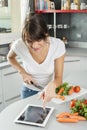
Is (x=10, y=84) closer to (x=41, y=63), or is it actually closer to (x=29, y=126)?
(x=41, y=63)

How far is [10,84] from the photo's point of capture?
2.95 meters

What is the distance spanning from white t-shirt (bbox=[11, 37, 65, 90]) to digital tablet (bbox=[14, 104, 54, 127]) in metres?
0.39

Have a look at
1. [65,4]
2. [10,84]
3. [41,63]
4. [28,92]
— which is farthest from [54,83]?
[65,4]

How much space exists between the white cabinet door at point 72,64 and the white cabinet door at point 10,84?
→ 2.35 ft

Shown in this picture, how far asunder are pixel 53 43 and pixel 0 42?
173cm

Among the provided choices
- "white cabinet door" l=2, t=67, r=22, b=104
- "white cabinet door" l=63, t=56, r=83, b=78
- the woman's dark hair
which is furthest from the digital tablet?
"white cabinet door" l=63, t=56, r=83, b=78

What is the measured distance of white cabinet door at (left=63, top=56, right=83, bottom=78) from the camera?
3.27 metres

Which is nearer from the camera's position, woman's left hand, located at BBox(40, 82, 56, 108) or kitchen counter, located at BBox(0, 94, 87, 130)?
kitchen counter, located at BBox(0, 94, 87, 130)

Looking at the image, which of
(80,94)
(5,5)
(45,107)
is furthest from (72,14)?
(45,107)

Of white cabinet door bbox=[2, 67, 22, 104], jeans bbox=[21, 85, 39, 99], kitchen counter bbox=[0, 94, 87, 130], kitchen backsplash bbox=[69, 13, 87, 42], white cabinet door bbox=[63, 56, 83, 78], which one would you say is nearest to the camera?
kitchen counter bbox=[0, 94, 87, 130]

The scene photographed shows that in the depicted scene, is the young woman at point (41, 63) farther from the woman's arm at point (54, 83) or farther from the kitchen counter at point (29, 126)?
the kitchen counter at point (29, 126)

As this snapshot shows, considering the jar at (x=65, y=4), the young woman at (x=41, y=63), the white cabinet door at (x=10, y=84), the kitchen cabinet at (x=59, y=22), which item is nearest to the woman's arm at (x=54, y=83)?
the young woman at (x=41, y=63)

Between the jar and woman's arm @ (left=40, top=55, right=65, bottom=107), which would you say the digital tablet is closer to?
woman's arm @ (left=40, top=55, right=65, bottom=107)

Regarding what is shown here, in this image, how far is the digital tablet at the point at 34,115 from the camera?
4.21ft
